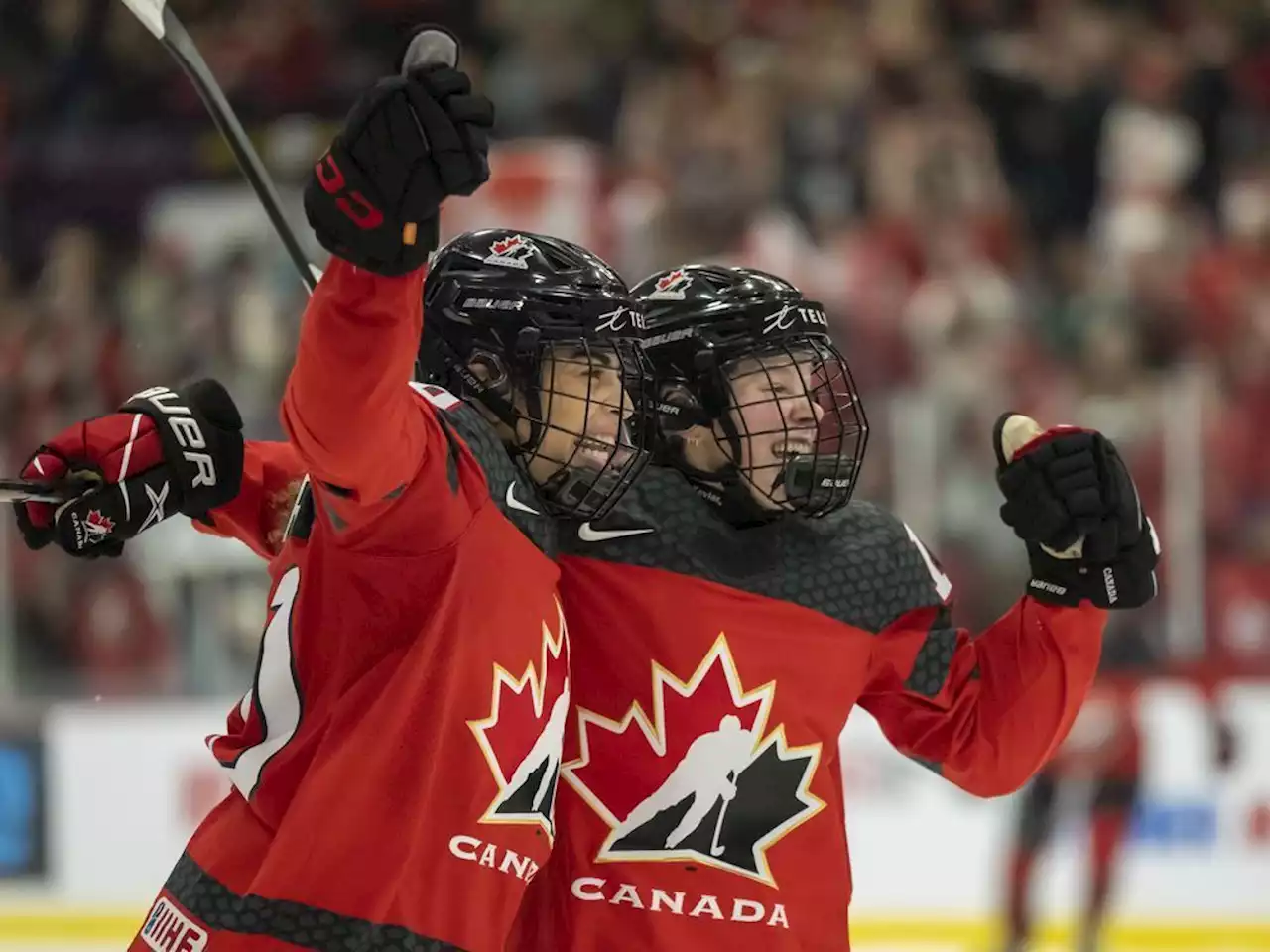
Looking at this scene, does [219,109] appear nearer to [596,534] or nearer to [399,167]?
[596,534]

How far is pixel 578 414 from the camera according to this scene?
6.20 feet

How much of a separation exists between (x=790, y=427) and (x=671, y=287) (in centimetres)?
26

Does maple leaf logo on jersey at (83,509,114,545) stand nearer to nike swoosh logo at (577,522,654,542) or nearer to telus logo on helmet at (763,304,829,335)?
nike swoosh logo at (577,522,654,542)

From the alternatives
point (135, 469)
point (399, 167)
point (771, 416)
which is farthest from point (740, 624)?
point (399, 167)

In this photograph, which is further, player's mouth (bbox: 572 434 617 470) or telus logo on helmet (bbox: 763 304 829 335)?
telus logo on helmet (bbox: 763 304 829 335)

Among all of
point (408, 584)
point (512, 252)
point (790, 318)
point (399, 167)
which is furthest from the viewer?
point (790, 318)

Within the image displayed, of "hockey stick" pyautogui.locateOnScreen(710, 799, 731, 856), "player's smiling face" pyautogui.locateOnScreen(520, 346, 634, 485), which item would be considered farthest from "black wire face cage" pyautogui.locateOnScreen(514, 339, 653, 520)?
"hockey stick" pyautogui.locateOnScreen(710, 799, 731, 856)

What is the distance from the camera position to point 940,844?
15.9 ft

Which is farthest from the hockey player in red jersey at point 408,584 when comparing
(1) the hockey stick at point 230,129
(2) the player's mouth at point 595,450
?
(1) the hockey stick at point 230,129

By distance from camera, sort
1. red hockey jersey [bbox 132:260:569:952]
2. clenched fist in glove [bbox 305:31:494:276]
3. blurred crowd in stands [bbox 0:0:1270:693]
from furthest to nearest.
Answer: blurred crowd in stands [bbox 0:0:1270:693] < red hockey jersey [bbox 132:260:569:952] < clenched fist in glove [bbox 305:31:494:276]

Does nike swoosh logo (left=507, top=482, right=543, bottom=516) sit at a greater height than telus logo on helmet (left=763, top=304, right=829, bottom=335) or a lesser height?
lesser

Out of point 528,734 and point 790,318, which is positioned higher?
point 790,318

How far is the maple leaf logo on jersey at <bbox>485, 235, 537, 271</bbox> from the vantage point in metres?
1.99

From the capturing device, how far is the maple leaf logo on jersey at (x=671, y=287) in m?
2.20
